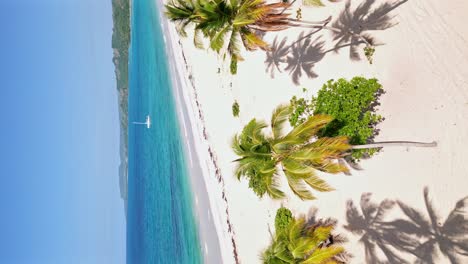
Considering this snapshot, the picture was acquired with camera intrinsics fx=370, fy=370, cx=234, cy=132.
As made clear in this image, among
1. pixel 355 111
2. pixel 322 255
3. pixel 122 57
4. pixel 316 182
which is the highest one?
pixel 122 57

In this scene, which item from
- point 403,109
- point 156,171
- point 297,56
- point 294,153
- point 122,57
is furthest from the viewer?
point 122,57

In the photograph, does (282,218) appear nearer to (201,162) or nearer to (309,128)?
(309,128)

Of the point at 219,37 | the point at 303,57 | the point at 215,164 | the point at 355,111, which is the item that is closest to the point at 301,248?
the point at 355,111

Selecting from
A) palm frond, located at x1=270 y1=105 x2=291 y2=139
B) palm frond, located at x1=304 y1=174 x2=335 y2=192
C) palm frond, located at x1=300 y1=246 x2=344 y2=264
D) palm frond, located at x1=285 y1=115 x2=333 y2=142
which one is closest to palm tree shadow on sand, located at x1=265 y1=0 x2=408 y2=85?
palm frond, located at x1=270 y1=105 x2=291 y2=139

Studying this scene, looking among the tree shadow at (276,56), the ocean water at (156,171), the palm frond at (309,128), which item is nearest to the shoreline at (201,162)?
the ocean water at (156,171)

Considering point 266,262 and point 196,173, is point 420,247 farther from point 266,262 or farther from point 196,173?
point 196,173

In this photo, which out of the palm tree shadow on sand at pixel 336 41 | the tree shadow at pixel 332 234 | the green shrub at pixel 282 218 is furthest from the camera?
the green shrub at pixel 282 218

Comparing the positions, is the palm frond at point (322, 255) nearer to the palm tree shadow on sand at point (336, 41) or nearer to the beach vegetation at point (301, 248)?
the beach vegetation at point (301, 248)

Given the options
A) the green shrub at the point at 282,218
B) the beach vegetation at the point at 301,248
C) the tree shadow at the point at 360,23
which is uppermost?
the tree shadow at the point at 360,23
